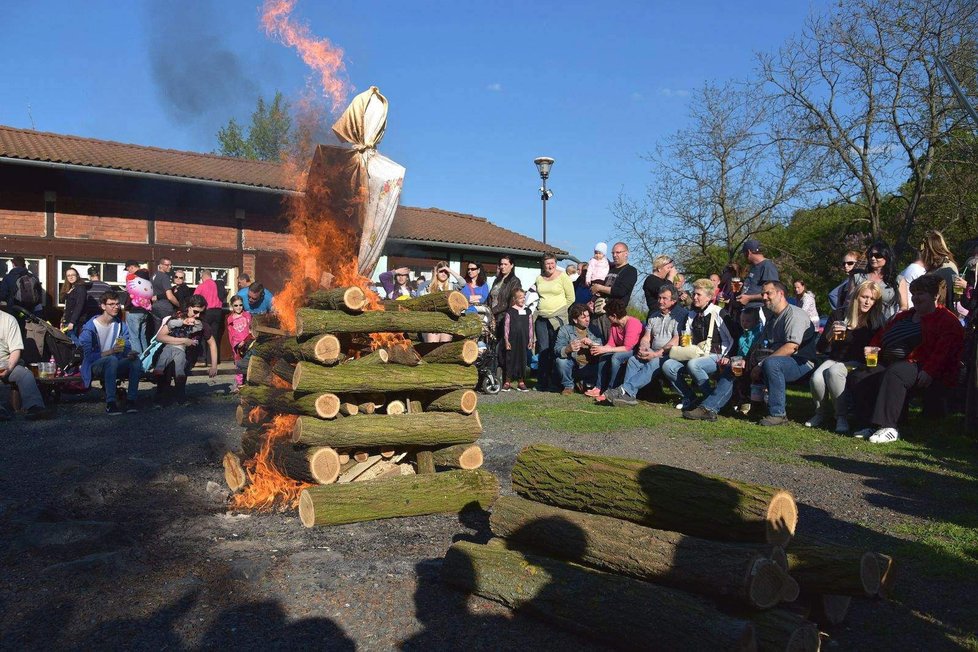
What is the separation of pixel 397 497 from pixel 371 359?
1260 millimetres

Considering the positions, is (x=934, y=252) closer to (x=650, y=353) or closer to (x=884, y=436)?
(x=884, y=436)

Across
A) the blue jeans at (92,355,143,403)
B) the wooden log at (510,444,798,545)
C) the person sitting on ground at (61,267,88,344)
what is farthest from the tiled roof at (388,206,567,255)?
the wooden log at (510,444,798,545)

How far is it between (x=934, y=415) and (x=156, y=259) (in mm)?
15703

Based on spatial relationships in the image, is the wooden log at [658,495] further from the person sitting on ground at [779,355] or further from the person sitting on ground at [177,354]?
the person sitting on ground at [177,354]

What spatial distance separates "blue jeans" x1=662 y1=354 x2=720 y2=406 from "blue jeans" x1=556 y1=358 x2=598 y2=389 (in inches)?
71.0

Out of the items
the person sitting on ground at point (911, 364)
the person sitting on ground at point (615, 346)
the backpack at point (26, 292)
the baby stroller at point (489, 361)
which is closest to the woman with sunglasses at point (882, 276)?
the person sitting on ground at point (911, 364)

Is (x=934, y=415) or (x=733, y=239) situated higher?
(x=733, y=239)

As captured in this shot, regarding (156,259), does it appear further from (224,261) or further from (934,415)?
(934,415)

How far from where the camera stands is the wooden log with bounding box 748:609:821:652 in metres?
3.30

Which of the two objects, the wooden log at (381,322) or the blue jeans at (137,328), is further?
the blue jeans at (137,328)

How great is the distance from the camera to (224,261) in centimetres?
1914

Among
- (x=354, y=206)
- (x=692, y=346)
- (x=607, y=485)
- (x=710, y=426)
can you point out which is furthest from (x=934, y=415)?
(x=354, y=206)

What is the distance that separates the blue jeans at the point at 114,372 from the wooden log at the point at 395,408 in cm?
623

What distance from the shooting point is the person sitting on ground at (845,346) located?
30.1 ft
